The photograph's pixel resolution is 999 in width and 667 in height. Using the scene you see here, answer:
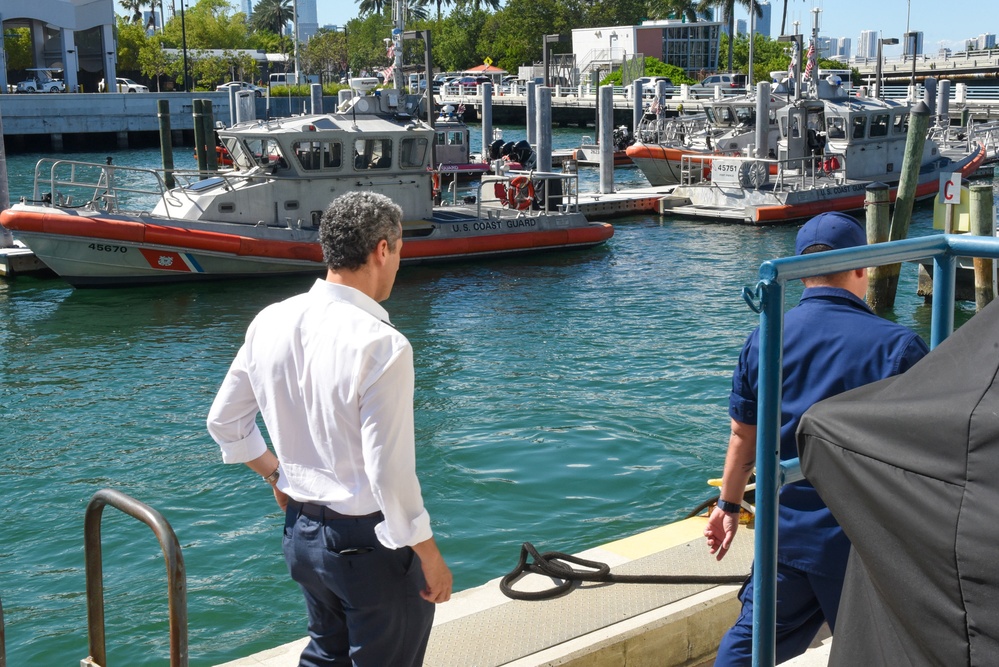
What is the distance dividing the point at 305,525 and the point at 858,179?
25.2 metres

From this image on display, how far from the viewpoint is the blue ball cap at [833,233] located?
3467 mm

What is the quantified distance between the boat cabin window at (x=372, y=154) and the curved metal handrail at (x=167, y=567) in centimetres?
1514

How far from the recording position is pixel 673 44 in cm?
8225

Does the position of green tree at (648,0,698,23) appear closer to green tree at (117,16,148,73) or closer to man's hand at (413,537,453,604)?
green tree at (117,16,148,73)

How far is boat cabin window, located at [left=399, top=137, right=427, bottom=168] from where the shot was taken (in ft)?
61.6

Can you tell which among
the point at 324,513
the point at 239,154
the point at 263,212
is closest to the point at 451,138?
the point at 239,154

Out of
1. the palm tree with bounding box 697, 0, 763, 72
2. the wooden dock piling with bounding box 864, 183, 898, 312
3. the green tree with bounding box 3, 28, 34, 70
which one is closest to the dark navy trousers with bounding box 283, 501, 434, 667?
the wooden dock piling with bounding box 864, 183, 898, 312

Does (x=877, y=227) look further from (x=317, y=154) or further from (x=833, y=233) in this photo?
(x=833, y=233)

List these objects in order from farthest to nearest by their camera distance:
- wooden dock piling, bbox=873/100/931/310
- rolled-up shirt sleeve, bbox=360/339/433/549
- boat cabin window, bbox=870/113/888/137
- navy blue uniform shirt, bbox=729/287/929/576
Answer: boat cabin window, bbox=870/113/888/137
wooden dock piling, bbox=873/100/931/310
navy blue uniform shirt, bbox=729/287/929/576
rolled-up shirt sleeve, bbox=360/339/433/549

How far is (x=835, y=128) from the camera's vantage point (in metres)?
26.2

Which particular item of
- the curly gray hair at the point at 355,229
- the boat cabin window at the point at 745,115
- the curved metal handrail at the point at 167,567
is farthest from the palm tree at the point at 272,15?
the curly gray hair at the point at 355,229

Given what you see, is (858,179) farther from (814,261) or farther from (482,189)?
(814,261)

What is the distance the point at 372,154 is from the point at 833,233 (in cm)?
1567

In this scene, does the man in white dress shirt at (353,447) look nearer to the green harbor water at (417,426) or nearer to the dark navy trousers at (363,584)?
the dark navy trousers at (363,584)
